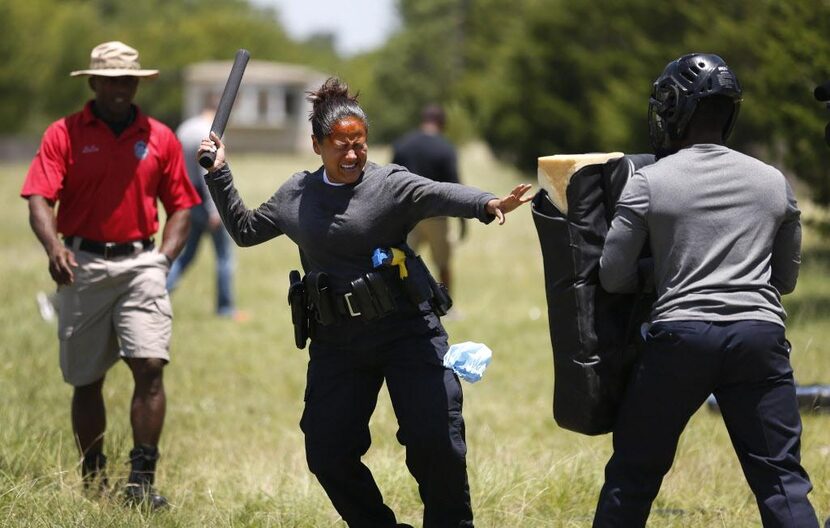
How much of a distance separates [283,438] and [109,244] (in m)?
2.09

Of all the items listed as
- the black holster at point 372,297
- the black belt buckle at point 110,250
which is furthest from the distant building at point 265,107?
the black holster at point 372,297

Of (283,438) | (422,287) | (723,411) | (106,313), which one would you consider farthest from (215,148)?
(283,438)

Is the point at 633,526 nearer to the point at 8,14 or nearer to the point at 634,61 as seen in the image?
the point at 634,61

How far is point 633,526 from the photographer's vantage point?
457 cm

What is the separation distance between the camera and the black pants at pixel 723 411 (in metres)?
4.44

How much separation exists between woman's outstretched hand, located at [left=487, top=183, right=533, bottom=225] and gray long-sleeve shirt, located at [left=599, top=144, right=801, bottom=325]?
1.17 ft

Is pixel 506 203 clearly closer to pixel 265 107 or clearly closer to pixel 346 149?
pixel 346 149

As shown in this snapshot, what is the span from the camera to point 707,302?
447 centimetres

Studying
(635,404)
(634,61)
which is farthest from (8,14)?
(635,404)

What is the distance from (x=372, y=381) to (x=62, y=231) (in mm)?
2277

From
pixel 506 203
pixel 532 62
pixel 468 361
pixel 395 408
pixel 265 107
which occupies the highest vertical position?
pixel 506 203

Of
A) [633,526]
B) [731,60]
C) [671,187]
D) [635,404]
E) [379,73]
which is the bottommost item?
[379,73]

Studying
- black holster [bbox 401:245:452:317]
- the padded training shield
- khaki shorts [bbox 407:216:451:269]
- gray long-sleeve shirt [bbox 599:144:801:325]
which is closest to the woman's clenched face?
black holster [bbox 401:245:452:317]

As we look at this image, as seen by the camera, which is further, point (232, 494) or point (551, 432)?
point (551, 432)
